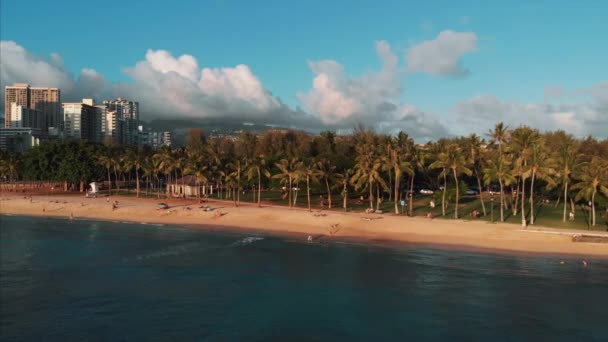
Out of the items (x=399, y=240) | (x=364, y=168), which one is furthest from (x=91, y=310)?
(x=364, y=168)

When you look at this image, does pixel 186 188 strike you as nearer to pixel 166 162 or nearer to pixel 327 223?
pixel 166 162

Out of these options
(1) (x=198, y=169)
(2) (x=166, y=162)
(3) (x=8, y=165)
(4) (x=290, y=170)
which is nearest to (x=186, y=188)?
(2) (x=166, y=162)

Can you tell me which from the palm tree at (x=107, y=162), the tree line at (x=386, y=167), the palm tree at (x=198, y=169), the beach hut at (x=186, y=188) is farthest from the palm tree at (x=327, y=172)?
the palm tree at (x=107, y=162)

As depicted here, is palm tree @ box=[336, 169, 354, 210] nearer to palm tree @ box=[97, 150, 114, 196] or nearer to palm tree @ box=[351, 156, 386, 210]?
palm tree @ box=[351, 156, 386, 210]

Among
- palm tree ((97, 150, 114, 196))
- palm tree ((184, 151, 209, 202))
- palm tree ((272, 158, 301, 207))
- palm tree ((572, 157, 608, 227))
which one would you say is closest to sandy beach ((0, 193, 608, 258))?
palm tree ((184, 151, 209, 202))

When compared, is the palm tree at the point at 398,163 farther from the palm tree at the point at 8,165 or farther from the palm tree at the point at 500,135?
the palm tree at the point at 8,165

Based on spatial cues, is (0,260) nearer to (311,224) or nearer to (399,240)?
(311,224)
